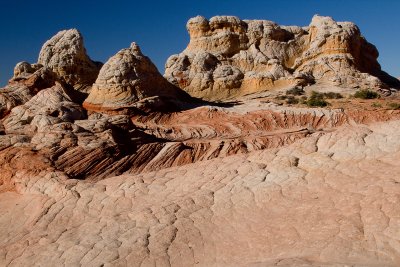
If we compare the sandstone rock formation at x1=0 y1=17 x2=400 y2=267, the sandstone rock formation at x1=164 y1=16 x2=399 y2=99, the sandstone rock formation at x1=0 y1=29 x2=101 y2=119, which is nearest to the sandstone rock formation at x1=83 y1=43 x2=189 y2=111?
the sandstone rock formation at x1=0 y1=17 x2=400 y2=267

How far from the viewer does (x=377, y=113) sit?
17.8 m

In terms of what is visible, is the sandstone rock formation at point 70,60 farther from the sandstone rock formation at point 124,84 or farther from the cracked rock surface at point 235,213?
the cracked rock surface at point 235,213

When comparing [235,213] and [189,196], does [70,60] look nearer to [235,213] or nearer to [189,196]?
[189,196]

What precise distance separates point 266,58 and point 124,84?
53.0ft

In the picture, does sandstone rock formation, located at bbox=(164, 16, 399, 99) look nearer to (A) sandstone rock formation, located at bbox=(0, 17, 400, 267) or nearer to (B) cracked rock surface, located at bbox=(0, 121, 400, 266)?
(A) sandstone rock formation, located at bbox=(0, 17, 400, 267)

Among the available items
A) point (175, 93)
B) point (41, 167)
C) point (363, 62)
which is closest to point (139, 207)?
point (41, 167)

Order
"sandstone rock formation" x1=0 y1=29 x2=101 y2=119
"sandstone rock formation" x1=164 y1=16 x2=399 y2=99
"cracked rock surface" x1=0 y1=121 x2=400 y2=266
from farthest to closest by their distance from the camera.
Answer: "sandstone rock formation" x1=164 y1=16 x2=399 y2=99 < "sandstone rock formation" x1=0 y1=29 x2=101 y2=119 < "cracked rock surface" x1=0 y1=121 x2=400 y2=266

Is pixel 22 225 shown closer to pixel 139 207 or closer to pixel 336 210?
pixel 139 207

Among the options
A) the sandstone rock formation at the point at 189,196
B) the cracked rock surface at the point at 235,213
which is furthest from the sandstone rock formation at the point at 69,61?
the cracked rock surface at the point at 235,213

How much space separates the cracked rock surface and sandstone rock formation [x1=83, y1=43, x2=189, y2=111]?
11023 millimetres

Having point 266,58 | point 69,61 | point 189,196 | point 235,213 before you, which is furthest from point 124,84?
point 266,58

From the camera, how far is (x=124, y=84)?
779 inches

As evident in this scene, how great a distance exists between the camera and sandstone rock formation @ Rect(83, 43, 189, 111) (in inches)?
761

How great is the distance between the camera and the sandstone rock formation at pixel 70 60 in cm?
2706
